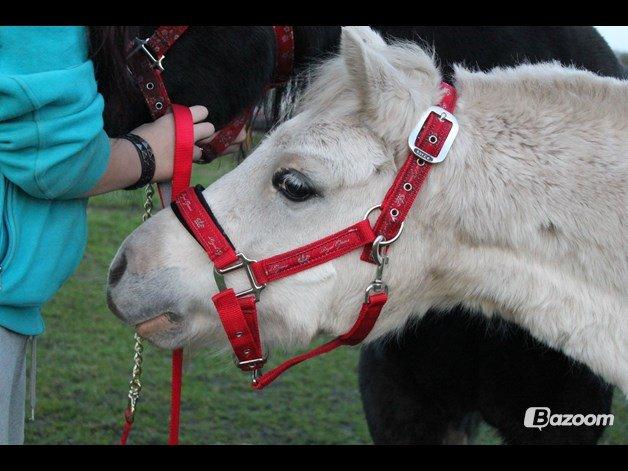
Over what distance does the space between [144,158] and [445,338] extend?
135cm

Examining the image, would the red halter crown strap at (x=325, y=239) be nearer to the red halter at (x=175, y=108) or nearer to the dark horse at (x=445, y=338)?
the red halter at (x=175, y=108)

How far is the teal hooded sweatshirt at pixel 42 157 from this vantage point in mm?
1973

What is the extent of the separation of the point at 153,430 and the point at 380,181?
2733 mm

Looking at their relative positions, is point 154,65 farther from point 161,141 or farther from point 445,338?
point 445,338

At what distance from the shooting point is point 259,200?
2303 mm

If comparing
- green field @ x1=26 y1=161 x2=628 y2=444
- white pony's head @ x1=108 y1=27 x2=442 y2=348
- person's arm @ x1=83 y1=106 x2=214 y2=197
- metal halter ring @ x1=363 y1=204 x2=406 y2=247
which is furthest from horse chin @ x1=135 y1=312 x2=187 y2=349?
green field @ x1=26 y1=161 x2=628 y2=444

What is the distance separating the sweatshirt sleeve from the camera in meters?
1.96

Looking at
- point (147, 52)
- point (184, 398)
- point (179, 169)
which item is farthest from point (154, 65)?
point (184, 398)

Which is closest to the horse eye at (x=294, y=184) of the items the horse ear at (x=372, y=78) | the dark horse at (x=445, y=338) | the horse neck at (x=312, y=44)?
the horse ear at (x=372, y=78)

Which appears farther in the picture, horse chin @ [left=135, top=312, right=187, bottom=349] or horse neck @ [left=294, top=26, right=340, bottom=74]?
horse neck @ [left=294, top=26, right=340, bottom=74]

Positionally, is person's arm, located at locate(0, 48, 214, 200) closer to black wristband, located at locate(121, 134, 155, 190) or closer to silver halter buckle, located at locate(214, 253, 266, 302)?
black wristband, located at locate(121, 134, 155, 190)
